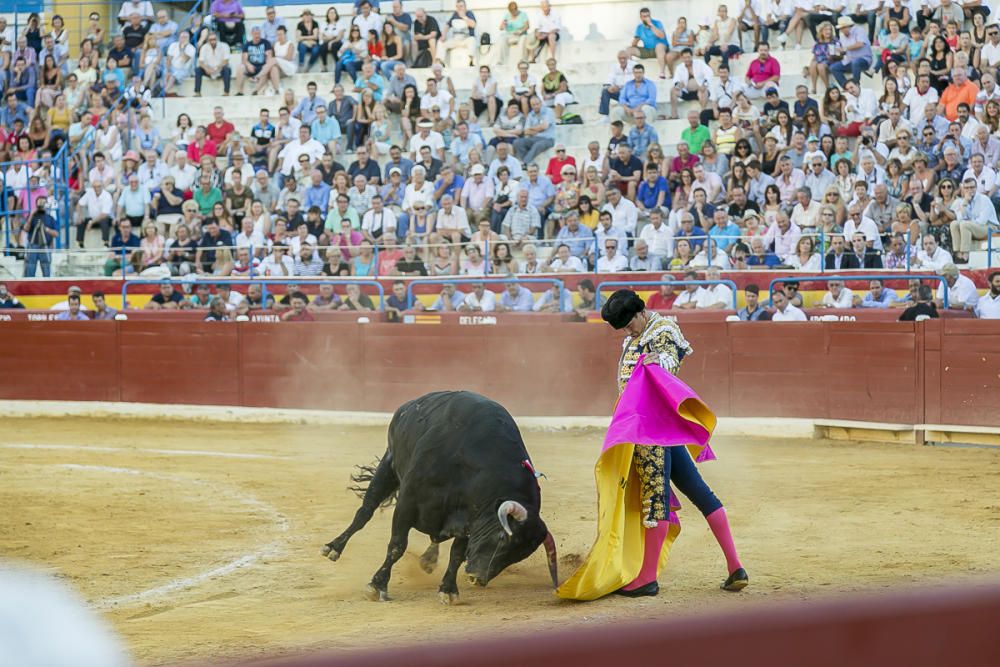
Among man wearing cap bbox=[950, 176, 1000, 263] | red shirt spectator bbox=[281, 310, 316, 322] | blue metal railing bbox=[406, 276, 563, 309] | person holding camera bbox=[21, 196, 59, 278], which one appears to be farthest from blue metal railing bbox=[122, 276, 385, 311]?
man wearing cap bbox=[950, 176, 1000, 263]

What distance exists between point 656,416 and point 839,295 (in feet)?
22.3

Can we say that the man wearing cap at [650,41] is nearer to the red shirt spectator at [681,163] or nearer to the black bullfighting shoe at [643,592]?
the red shirt spectator at [681,163]

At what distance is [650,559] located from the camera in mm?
5152

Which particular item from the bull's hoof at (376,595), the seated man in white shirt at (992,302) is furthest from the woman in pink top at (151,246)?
the bull's hoof at (376,595)

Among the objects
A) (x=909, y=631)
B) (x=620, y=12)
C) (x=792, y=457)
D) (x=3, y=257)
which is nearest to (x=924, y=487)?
(x=792, y=457)

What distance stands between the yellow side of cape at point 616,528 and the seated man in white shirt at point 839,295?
656 centimetres

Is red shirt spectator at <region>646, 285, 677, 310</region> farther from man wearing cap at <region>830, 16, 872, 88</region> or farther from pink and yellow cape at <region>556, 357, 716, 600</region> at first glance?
pink and yellow cape at <region>556, 357, 716, 600</region>

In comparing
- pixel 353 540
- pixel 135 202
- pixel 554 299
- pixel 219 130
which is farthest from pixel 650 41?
pixel 353 540

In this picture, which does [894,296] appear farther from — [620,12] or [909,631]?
[909,631]

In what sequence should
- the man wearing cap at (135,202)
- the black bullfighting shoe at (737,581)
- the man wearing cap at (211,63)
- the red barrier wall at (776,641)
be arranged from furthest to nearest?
the man wearing cap at (211,63) → the man wearing cap at (135,202) → the black bullfighting shoe at (737,581) → the red barrier wall at (776,641)

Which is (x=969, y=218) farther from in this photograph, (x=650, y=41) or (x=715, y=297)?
(x=650, y=41)

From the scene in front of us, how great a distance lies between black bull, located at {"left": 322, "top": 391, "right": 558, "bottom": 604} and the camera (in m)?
4.95

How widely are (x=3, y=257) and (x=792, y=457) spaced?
438 inches

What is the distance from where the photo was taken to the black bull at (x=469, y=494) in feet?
16.3
